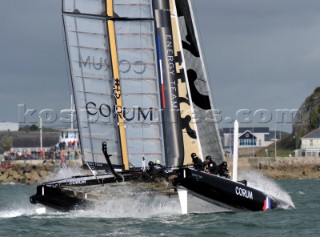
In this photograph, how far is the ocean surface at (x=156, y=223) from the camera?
19.6m

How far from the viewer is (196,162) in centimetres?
2311

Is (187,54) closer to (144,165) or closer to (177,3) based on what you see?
(177,3)

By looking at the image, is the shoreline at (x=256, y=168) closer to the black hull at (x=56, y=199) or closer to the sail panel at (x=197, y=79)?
the sail panel at (x=197, y=79)

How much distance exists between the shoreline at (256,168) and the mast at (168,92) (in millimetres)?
34994

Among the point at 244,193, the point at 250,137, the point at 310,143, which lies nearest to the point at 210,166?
the point at 244,193

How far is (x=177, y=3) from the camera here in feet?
86.4

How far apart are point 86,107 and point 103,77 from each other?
801mm

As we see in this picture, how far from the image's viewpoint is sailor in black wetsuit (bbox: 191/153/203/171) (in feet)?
74.9

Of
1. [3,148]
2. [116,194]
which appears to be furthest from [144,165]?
[3,148]

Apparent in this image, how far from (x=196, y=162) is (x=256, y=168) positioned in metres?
42.0

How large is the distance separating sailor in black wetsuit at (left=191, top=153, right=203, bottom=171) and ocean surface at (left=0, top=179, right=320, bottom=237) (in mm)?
1051

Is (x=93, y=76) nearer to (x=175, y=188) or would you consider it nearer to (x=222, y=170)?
(x=175, y=188)

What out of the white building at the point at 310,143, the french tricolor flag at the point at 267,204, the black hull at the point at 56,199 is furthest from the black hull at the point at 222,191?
the white building at the point at 310,143

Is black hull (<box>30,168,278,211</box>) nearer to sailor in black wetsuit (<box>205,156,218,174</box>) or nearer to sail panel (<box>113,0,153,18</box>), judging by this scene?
sailor in black wetsuit (<box>205,156,218,174</box>)
